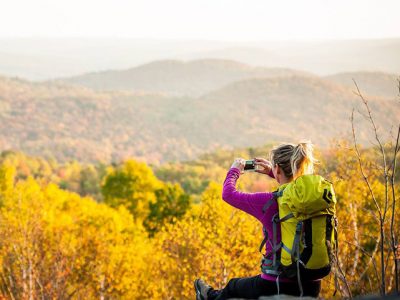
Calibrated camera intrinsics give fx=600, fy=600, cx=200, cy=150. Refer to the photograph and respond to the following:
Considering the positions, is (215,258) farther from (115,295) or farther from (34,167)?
(34,167)

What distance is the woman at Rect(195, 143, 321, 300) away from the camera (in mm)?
5383

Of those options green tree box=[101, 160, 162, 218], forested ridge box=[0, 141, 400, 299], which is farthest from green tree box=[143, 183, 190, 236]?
green tree box=[101, 160, 162, 218]

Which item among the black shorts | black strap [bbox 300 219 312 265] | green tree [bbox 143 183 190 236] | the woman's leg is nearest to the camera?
black strap [bbox 300 219 312 265]

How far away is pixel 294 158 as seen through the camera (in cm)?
541

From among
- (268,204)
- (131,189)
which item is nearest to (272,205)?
(268,204)

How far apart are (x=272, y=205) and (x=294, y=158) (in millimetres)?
488

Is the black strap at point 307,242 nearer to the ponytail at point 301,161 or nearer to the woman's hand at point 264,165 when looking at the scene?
the ponytail at point 301,161

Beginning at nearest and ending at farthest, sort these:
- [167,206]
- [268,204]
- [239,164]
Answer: [268,204]
[239,164]
[167,206]

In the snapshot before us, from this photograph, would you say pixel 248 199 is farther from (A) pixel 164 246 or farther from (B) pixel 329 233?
(A) pixel 164 246

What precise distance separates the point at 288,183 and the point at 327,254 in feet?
2.36

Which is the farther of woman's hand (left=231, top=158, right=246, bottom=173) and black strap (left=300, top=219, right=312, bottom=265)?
woman's hand (left=231, top=158, right=246, bottom=173)

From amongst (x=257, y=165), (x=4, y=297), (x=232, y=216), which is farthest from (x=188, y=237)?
(x=257, y=165)

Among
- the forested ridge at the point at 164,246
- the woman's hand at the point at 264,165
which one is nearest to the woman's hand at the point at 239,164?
the woman's hand at the point at 264,165

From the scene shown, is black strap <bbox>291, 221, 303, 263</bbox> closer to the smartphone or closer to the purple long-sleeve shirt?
the purple long-sleeve shirt
